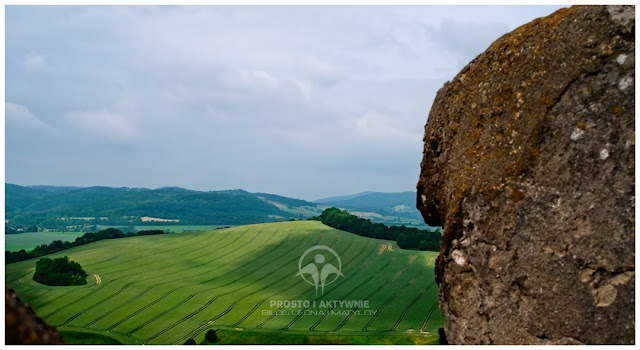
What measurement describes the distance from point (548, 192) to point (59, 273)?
313ft

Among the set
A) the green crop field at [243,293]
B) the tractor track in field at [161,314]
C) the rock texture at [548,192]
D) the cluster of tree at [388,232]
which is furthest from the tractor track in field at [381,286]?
the rock texture at [548,192]

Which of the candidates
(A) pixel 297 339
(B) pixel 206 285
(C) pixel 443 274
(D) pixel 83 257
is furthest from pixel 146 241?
(C) pixel 443 274

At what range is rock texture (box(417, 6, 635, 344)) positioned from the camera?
7082mm

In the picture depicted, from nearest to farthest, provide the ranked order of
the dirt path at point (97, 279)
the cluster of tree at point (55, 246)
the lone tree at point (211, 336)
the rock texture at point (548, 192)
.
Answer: the rock texture at point (548, 192)
the lone tree at point (211, 336)
the dirt path at point (97, 279)
the cluster of tree at point (55, 246)

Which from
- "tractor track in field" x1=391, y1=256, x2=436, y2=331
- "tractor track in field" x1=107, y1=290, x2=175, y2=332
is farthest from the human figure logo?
"tractor track in field" x1=107, y1=290, x2=175, y2=332

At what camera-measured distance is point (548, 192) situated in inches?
294

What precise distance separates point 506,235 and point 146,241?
131656mm

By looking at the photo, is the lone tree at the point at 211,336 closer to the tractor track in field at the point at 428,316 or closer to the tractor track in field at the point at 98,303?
the tractor track in field at the point at 98,303

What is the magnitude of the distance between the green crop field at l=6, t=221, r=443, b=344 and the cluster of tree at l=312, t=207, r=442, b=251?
439 cm

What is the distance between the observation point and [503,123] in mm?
8211

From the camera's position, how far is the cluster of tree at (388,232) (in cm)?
11531

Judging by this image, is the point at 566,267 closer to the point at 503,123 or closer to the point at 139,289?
the point at 503,123

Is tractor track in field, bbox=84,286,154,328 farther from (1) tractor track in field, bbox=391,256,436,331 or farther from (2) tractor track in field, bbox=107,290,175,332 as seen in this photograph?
(1) tractor track in field, bbox=391,256,436,331

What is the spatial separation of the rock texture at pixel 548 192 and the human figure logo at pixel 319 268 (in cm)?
8241
